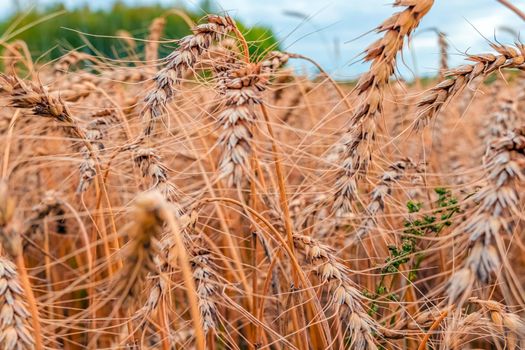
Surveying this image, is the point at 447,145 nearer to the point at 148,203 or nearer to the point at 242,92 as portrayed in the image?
the point at 242,92

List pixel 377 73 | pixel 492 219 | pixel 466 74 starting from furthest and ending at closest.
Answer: pixel 466 74 < pixel 377 73 < pixel 492 219

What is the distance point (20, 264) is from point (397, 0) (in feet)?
3.58

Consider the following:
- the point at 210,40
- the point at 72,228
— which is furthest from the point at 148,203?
the point at 72,228

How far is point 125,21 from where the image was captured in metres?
41.8

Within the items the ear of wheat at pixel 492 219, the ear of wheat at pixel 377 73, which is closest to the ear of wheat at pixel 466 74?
the ear of wheat at pixel 377 73

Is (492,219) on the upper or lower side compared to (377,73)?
lower

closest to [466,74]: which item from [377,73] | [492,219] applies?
[377,73]

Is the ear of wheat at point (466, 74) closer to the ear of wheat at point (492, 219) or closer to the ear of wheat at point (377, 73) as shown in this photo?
the ear of wheat at point (377, 73)

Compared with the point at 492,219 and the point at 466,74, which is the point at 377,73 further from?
the point at 492,219

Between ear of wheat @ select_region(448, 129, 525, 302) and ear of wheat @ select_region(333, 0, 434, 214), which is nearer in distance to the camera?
ear of wheat @ select_region(448, 129, 525, 302)

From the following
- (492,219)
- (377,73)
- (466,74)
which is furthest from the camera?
(466,74)

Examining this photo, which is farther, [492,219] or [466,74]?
[466,74]

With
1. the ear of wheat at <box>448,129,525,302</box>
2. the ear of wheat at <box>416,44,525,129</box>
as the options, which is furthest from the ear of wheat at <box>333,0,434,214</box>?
the ear of wheat at <box>448,129,525,302</box>

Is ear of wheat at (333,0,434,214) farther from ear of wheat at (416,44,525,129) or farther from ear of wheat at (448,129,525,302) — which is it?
ear of wheat at (448,129,525,302)
